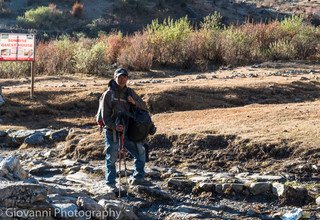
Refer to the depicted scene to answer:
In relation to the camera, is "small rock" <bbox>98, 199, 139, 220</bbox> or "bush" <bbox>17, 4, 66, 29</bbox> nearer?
"small rock" <bbox>98, 199, 139, 220</bbox>

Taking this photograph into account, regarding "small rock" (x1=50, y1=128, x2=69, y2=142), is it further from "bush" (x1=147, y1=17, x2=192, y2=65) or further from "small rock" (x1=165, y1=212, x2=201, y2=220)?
"bush" (x1=147, y1=17, x2=192, y2=65)

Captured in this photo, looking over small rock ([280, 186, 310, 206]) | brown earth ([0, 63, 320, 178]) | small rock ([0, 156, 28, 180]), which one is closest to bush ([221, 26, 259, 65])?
brown earth ([0, 63, 320, 178])

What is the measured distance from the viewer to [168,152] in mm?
9531

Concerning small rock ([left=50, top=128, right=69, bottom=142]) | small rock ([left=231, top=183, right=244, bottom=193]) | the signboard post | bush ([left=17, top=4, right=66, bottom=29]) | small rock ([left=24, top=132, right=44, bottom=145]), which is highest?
the signboard post

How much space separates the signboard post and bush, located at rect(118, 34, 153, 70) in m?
5.47

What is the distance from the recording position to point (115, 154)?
775cm

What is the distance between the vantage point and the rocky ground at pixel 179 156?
7.18 metres

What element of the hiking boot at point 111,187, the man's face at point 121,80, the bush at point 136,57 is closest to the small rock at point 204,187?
the hiking boot at point 111,187

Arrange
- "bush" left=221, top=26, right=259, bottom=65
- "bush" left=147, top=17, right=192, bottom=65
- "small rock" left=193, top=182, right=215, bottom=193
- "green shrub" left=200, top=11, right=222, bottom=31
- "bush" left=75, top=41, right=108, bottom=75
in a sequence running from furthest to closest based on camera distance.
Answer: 1. "green shrub" left=200, top=11, right=222, bottom=31
2. "bush" left=221, top=26, right=259, bottom=65
3. "bush" left=147, top=17, right=192, bottom=65
4. "bush" left=75, top=41, right=108, bottom=75
5. "small rock" left=193, top=182, right=215, bottom=193

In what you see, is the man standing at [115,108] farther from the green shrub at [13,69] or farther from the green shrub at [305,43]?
the green shrub at [305,43]

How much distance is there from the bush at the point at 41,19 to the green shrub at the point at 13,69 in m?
21.7

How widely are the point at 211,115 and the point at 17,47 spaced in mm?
5268

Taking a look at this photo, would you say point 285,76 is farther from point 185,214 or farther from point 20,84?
point 185,214

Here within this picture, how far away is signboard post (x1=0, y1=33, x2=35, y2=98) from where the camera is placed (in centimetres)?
1423
